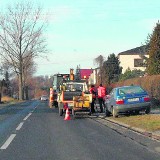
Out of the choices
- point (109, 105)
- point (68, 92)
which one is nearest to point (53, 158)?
point (109, 105)

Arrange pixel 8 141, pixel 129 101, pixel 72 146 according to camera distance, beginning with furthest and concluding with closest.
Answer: pixel 129 101 < pixel 8 141 < pixel 72 146

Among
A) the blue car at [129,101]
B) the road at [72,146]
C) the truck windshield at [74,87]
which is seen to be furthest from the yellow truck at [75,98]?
the road at [72,146]

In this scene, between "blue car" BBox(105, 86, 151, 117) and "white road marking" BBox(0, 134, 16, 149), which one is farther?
"blue car" BBox(105, 86, 151, 117)

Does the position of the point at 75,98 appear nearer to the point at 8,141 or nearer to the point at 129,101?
the point at 129,101

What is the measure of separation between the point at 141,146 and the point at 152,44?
27.2 m

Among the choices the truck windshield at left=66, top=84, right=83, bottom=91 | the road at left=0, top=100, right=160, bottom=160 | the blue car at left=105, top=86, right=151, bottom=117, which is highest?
the truck windshield at left=66, top=84, right=83, bottom=91

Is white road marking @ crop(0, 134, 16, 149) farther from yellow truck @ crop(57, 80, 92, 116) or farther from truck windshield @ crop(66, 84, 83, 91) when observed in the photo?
truck windshield @ crop(66, 84, 83, 91)

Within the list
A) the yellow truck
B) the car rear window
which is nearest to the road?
the car rear window

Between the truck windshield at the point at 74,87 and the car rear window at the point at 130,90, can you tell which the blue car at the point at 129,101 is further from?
the truck windshield at the point at 74,87

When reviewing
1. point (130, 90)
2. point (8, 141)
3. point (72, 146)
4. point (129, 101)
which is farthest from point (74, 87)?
point (72, 146)

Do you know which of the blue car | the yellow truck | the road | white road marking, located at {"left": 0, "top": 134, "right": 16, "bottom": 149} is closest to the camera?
the road

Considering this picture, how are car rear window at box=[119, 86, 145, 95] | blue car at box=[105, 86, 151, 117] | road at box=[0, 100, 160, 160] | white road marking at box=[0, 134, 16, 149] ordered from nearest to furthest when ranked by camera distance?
road at box=[0, 100, 160, 160] < white road marking at box=[0, 134, 16, 149] < blue car at box=[105, 86, 151, 117] < car rear window at box=[119, 86, 145, 95]

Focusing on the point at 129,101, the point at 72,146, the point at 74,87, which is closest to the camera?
the point at 72,146

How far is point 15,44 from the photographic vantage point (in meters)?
72.1
